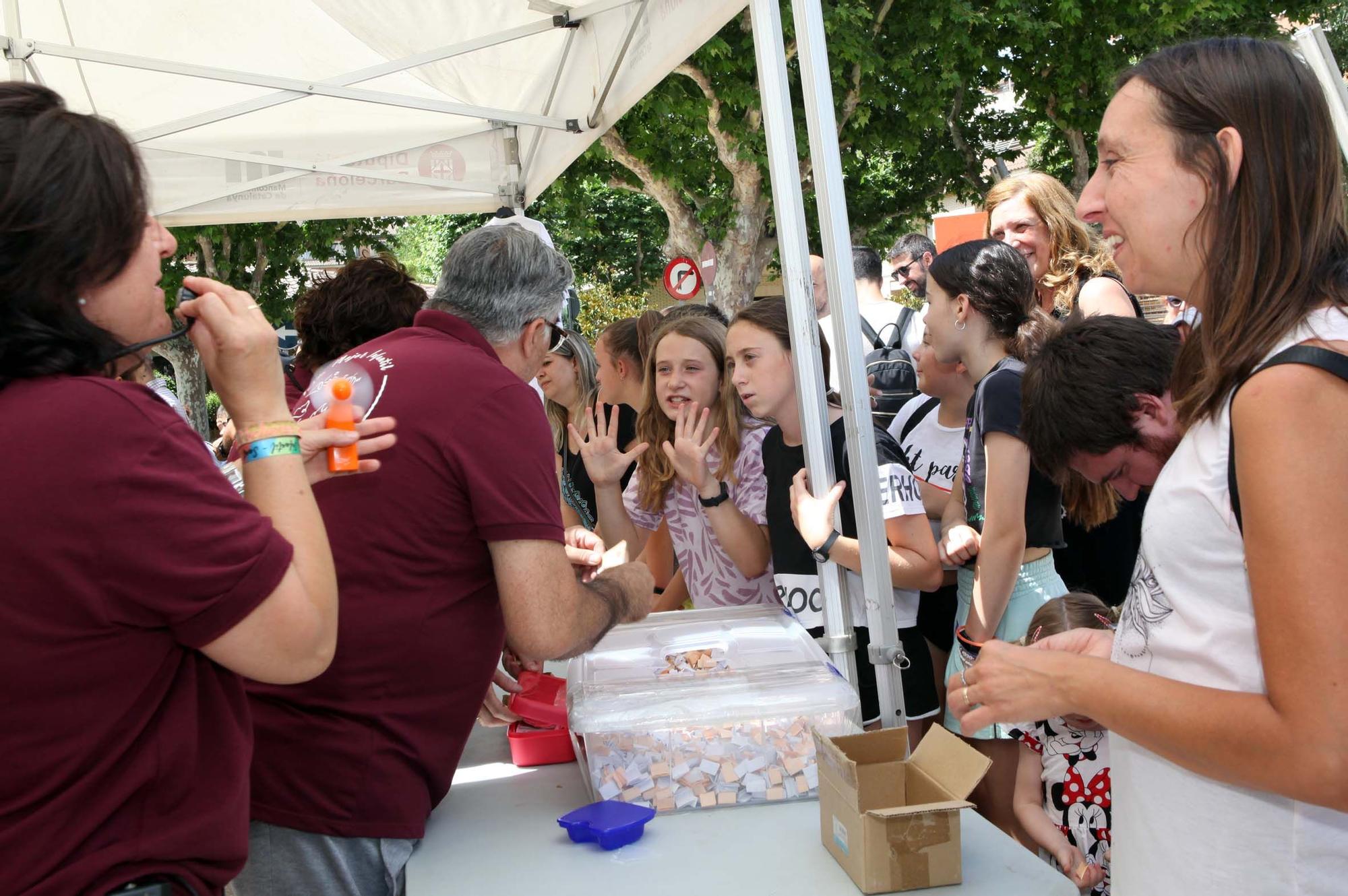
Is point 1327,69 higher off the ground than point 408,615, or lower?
higher

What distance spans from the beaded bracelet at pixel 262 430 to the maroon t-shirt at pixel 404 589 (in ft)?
1.18

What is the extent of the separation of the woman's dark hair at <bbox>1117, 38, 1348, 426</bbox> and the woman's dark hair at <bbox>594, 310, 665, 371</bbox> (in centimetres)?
277

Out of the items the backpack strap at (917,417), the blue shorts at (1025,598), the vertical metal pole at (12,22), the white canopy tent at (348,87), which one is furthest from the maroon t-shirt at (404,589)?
the vertical metal pole at (12,22)

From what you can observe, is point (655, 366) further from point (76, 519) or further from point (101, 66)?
point (101, 66)

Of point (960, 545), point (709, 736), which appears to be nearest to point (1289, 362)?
point (709, 736)

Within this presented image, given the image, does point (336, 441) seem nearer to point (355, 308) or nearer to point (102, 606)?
point (102, 606)

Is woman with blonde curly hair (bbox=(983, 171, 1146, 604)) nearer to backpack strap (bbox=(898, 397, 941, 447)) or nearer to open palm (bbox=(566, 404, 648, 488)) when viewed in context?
backpack strap (bbox=(898, 397, 941, 447))

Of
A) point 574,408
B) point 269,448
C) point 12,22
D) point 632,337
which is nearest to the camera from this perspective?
point 269,448

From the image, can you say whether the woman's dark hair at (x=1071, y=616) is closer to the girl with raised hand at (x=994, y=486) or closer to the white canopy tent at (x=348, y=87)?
the girl with raised hand at (x=994, y=486)

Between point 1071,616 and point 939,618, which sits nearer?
point 1071,616

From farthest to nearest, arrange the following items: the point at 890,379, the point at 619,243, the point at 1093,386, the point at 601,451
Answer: the point at 619,243
the point at 890,379
the point at 601,451
the point at 1093,386

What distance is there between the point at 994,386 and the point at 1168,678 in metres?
1.36

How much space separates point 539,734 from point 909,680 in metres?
0.86

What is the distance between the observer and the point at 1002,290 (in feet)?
8.53
